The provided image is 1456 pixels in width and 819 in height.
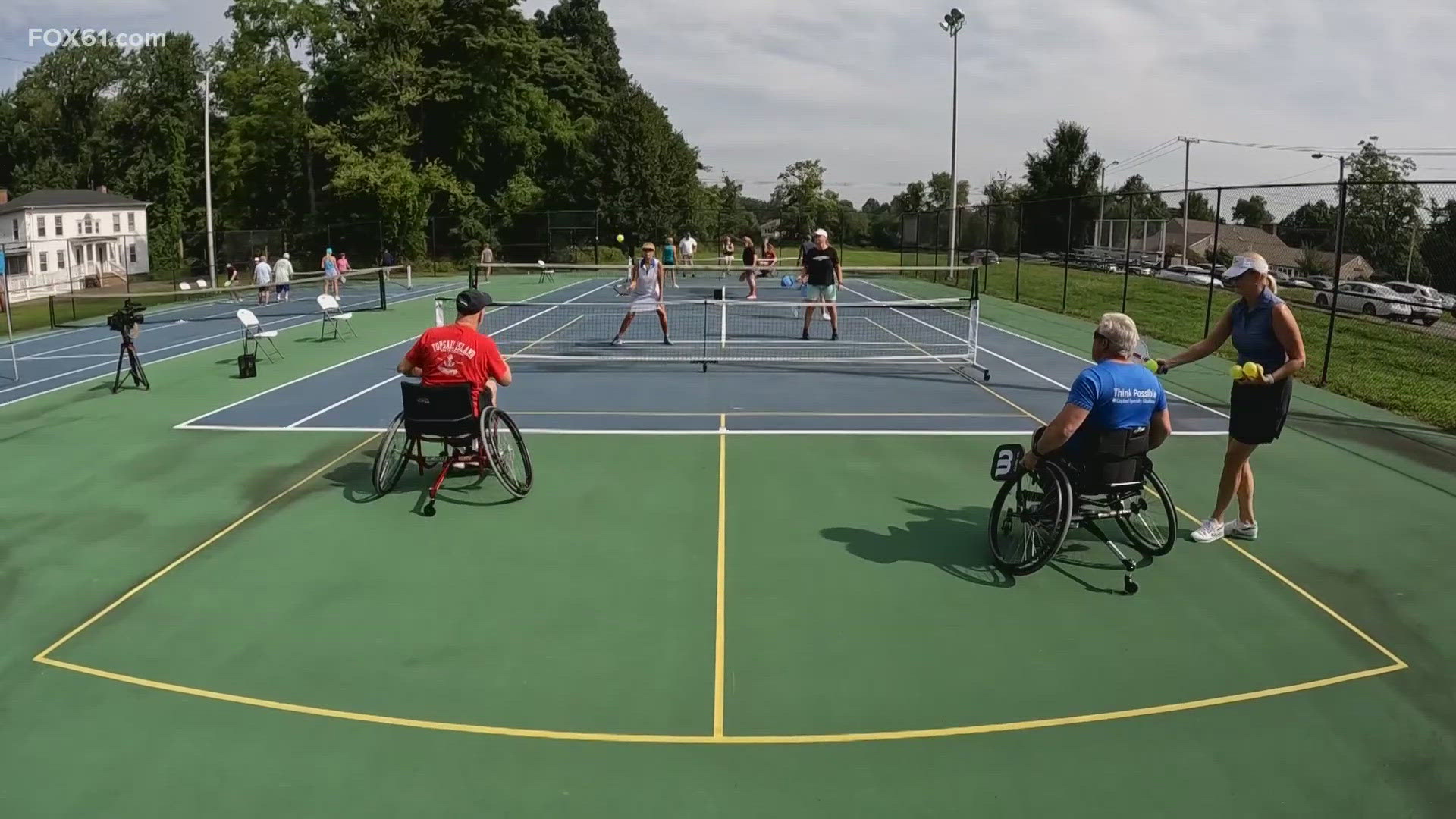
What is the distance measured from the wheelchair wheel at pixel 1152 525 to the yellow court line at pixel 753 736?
165 cm

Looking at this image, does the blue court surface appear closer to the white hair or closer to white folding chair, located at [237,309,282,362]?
white folding chair, located at [237,309,282,362]

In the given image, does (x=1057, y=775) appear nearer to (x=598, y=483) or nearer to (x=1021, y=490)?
(x=1021, y=490)

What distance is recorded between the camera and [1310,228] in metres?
21.3

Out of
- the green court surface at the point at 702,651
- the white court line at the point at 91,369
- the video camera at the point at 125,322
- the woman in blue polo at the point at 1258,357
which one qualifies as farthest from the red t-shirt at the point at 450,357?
the white court line at the point at 91,369

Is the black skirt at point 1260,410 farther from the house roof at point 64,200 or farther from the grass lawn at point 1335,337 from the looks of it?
the house roof at point 64,200

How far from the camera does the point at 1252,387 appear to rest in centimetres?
673

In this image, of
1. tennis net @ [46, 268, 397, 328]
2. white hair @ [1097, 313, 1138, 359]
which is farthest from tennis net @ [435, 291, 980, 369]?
white hair @ [1097, 313, 1138, 359]

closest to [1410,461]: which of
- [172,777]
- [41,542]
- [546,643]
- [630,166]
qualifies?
[546,643]

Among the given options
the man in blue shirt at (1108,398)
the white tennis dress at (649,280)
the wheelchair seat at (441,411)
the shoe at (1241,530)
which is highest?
the white tennis dress at (649,280)

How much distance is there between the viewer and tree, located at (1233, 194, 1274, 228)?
21.9m

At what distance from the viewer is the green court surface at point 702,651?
4.27m

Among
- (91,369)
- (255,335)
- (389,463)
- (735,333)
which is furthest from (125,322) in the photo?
(735,333)

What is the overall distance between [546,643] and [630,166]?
161ft

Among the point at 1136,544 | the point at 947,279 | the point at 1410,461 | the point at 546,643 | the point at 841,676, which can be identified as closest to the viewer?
the point at 841,676
